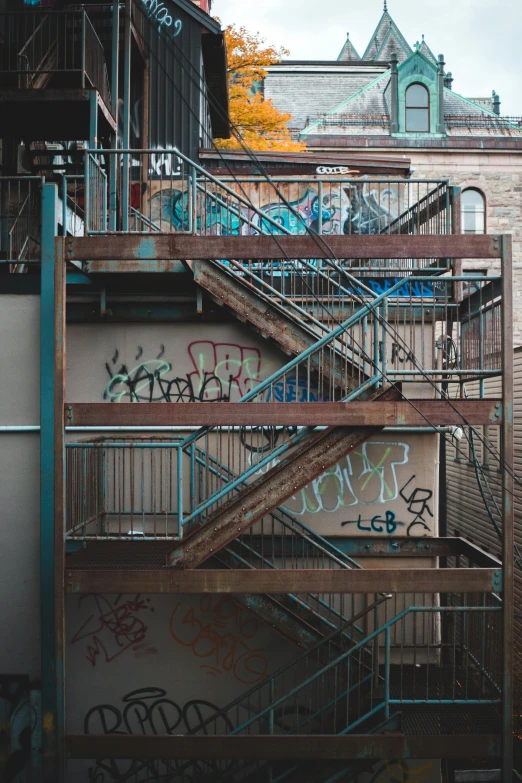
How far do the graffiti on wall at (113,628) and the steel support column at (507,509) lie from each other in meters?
4.46

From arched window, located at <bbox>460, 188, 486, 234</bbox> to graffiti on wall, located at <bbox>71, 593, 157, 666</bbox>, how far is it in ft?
74.3

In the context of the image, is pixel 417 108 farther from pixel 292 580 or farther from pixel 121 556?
pixel 292 580

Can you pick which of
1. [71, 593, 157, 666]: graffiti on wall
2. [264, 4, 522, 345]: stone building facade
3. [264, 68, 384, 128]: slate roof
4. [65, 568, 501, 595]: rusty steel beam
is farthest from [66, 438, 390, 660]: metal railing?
[264, 68, 384, 128]: slate roof

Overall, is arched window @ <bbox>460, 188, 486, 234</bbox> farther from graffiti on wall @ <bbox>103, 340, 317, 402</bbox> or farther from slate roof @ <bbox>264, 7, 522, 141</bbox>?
graffiti on wall @ <bbox>103, 340, 317, 402</bbox>

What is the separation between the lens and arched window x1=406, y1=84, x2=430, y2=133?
2947 cm

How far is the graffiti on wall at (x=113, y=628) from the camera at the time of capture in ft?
31.2

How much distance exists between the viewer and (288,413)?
773 cm

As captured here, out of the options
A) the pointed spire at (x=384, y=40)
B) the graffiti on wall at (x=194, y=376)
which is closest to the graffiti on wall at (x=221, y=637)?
the graffiti on wall at (x=194, y=376)

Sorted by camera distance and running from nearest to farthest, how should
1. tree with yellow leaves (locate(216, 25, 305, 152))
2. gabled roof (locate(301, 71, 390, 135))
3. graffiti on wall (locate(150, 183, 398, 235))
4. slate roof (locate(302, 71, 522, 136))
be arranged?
graffiti on wall (locate(150, 183, 398, 235)) → tree with yellow leaves (locate(216, 25, 305, 152)) → slate roof (locate(302, 71, 522, 136)) → gabled roof (locate(301, 71, 390, 135))

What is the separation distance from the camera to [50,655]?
8.42 metres

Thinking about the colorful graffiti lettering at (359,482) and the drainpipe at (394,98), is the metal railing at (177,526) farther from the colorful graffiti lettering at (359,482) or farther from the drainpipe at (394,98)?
the drainpipe at (394,98)

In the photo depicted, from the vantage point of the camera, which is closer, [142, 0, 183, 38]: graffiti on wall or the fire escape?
the fire escape

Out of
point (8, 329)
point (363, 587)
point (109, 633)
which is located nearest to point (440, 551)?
point (363, 587)

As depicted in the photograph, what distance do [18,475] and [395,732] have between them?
5.44 m
